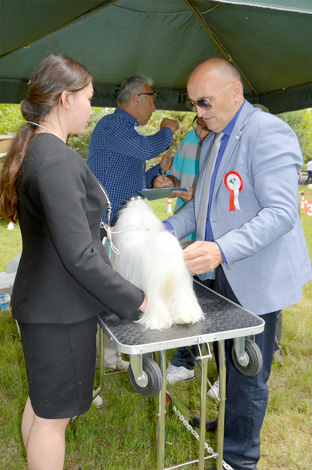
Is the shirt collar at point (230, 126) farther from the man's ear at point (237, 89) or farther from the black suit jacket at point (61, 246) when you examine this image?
the black suit jacket at point (61, 246)

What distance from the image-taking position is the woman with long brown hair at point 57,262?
4.48ft

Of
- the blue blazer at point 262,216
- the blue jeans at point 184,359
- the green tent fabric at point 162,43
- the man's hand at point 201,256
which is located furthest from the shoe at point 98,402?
the green tent fabric at point 162,43

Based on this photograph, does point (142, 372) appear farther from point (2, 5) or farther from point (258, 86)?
point (258, 86)

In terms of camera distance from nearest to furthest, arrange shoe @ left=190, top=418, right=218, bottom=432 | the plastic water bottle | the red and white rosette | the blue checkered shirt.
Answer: the red and white rosette, shoe @ left=190, top=418, right=218, bottom=432, the blue checkered shirt, the plastic water bottle

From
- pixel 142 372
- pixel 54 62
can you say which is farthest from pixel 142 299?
pixel 54 62

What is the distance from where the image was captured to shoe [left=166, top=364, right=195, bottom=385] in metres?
3.18

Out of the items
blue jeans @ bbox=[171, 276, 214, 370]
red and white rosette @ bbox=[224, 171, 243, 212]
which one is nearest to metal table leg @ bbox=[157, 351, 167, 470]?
red and white rosette @ bbox=[224, 171, 243, 212]

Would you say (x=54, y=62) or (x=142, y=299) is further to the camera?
(x=142, y=299)

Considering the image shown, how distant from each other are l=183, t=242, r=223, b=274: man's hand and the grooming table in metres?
0.22

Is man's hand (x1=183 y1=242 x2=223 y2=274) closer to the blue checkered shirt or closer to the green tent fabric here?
the blue checkered shirt

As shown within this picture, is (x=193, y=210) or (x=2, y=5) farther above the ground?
(x=2, y=5)

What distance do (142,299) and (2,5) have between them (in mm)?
2295

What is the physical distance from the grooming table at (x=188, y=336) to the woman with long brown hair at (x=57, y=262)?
0.10 meters

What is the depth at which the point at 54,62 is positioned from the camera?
4.85 ft
